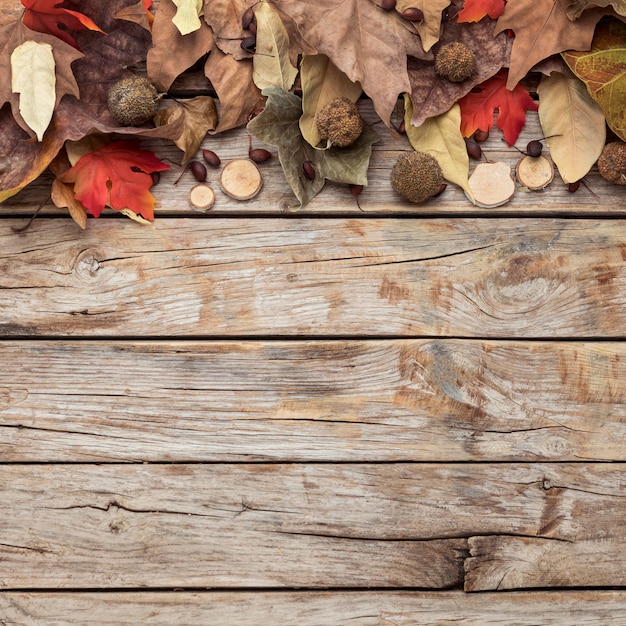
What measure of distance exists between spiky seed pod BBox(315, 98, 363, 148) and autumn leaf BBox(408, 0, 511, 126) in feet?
0.27

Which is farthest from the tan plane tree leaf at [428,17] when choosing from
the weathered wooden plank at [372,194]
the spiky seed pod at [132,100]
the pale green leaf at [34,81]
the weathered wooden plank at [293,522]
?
the weathered wooden plank at [293,522]

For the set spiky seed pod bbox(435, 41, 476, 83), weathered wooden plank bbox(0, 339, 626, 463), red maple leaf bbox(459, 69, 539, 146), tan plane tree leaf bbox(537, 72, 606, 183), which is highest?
spiky seed pod bbox(435, 41, 476, 83)

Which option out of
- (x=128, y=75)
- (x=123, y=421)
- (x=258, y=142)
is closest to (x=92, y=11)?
(x=128, y=75)

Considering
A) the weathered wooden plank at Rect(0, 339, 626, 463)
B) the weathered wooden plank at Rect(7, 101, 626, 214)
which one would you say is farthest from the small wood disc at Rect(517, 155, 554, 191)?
the weathered wooden plank at Rect(0, 339, 626, 463)

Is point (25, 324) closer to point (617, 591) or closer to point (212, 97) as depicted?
point (212, 97)

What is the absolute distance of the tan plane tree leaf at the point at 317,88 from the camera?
875 mm

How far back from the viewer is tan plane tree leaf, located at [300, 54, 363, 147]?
88cm

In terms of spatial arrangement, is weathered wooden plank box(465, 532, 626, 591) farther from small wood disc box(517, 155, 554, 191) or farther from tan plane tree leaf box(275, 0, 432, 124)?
tan plane tree leaf box(275, 0, 432, 124)

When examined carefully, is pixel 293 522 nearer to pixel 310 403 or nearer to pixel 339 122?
pixel 310 403

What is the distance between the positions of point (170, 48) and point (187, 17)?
5 cm

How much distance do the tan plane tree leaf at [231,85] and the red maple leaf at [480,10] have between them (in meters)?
0.29

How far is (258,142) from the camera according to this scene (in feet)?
3.09

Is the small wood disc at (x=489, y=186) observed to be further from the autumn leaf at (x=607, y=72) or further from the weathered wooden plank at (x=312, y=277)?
the autumn leaf at (x=607, y=72)

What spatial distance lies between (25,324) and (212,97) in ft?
1.38
